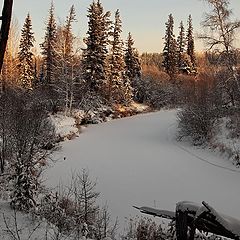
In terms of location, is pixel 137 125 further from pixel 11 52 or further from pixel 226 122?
pixel 11 52

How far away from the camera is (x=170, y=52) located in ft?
207

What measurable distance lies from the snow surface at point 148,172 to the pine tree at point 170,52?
36.1 meters

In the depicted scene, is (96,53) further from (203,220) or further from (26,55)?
(203,220)

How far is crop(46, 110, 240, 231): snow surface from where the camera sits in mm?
12062

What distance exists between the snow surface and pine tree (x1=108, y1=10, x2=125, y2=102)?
17.0 m

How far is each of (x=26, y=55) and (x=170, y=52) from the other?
2721 centimetres

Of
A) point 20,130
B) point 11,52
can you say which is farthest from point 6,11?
point 11,52

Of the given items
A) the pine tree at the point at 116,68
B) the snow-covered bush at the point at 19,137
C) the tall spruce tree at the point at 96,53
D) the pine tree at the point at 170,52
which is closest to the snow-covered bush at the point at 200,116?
the snow-covered bush at the point at 19,137

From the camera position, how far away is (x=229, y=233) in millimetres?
3008

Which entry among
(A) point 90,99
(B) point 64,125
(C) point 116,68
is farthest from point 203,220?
(C) point 116,68

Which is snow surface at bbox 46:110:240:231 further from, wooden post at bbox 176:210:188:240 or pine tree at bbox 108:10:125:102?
pine tree at bbox 108:10:125:102

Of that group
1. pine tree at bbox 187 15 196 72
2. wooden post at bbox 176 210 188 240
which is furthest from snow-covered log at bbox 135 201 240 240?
pine tree at bbox 187 15 196 72

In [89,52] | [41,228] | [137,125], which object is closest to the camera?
[41,228]

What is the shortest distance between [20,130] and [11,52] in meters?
31.7
